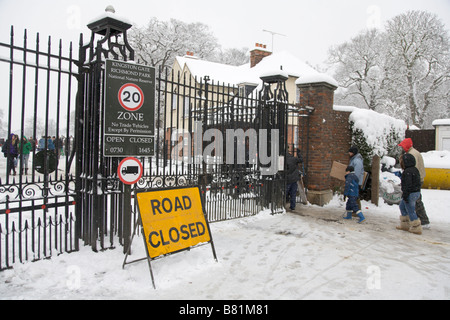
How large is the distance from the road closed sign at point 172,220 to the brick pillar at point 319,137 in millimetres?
5634

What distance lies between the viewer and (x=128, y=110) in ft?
15.3

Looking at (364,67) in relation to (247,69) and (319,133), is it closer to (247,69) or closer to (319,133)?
(247,69)

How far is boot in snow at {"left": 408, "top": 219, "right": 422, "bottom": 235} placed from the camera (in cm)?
675

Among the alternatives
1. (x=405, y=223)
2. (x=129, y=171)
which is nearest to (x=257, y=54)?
(x=405, y=223)

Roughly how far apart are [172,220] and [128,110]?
5.67 ft

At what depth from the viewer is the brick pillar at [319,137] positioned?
9.48m

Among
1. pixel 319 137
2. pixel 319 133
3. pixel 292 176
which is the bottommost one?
pixel 292 176

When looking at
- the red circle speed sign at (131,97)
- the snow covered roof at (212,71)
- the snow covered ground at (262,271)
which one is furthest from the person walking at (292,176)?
the snow covered roof at (212,71)

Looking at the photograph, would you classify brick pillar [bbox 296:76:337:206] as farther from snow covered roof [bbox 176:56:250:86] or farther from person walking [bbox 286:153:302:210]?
snow covered roof [bbox 176:56:250:86]

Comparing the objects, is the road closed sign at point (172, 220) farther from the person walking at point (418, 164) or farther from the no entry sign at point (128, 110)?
the person walking at point (418, 164)

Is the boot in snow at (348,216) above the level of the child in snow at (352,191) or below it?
below

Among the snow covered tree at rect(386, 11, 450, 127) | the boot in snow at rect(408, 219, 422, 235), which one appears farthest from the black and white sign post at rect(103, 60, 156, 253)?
the snow covered tree at rect(386, 11, 450, 127)

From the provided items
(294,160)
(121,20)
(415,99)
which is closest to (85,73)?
(121,20)
